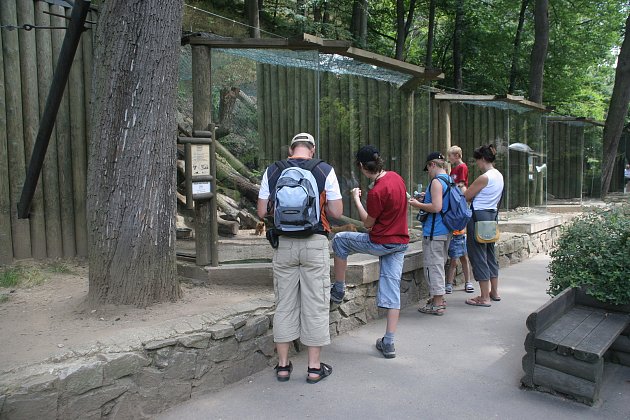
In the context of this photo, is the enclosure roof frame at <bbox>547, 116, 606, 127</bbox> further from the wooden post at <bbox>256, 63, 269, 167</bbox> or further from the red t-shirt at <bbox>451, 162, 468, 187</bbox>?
the wooden post at <bbox>256, 63, 269, 167</bbox>

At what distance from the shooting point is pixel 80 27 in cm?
461

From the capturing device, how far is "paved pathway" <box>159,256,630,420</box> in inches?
142

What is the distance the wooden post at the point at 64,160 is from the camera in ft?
18.4

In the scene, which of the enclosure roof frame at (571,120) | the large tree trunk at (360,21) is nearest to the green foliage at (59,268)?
the large tree trunk at (360,21)

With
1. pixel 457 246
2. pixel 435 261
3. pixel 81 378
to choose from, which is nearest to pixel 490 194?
pixel 457 246

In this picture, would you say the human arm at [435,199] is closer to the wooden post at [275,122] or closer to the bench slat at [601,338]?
the wooden post at [275,122]

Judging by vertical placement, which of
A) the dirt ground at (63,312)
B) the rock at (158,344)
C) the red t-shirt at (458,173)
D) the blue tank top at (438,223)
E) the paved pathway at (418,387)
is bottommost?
the paved pathway at (418,387)

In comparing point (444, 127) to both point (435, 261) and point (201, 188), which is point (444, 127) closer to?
point (435, 261)

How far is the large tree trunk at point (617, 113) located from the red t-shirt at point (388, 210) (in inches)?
513

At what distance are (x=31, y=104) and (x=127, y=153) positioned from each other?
1911mm

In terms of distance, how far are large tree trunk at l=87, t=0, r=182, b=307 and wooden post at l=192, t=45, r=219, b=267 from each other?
96 cm

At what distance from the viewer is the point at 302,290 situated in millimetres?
4031

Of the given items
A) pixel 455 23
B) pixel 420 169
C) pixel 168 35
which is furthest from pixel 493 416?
pixel 455 23

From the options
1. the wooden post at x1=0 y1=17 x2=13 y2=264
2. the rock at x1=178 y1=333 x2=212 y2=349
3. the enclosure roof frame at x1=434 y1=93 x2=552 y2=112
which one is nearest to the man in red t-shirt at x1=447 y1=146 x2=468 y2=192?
the enclosure roof frame at x1=434 y1=93 x2=552 y2=112
